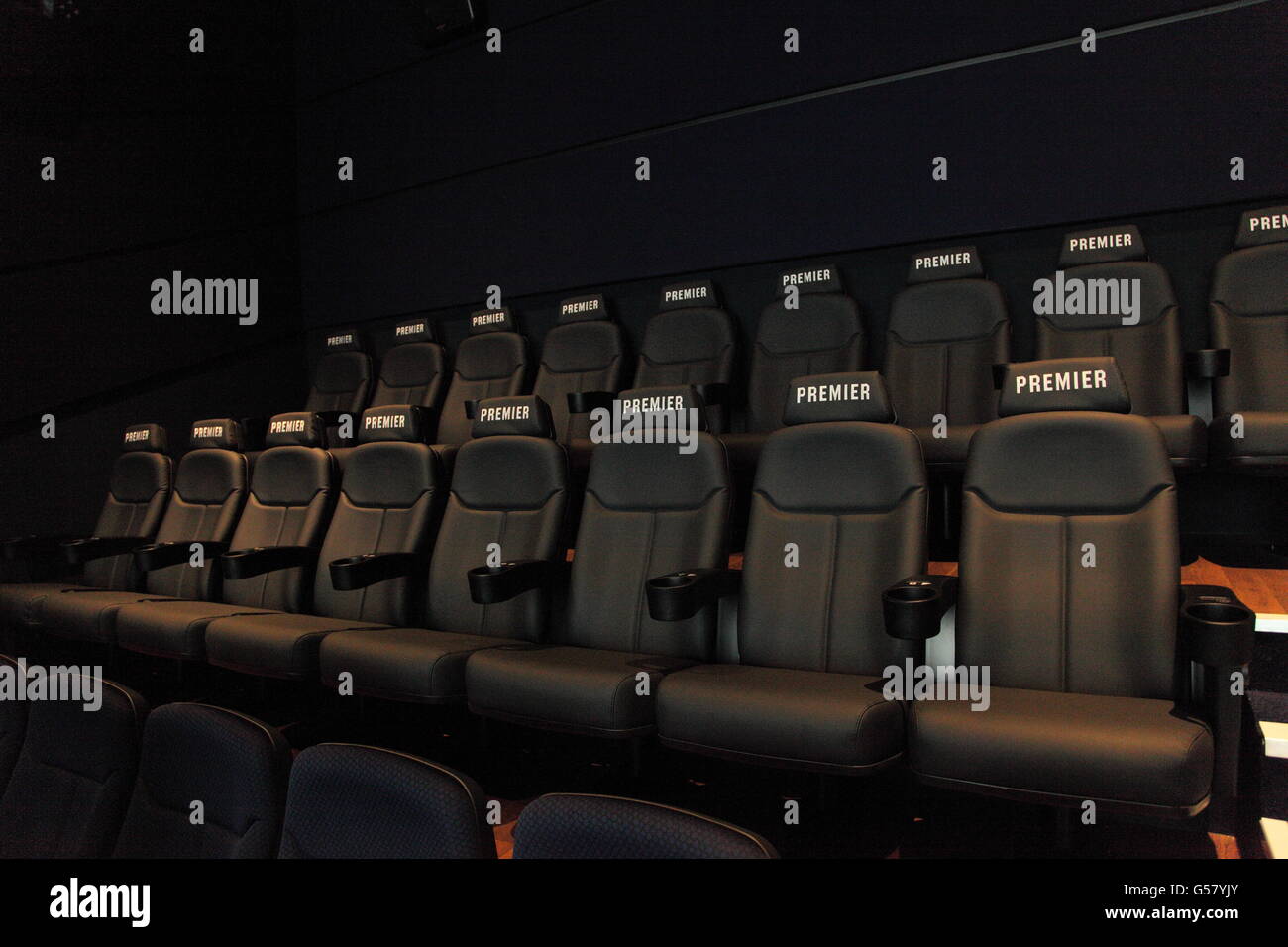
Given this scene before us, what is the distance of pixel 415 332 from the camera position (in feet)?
11.6

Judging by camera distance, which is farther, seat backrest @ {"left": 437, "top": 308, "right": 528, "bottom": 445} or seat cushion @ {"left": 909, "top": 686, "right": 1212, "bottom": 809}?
seat backrest @ {"left": 437, "top": 308, "right": 528, "bottom": 445}

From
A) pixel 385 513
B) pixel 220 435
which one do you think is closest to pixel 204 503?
pixel 220 435

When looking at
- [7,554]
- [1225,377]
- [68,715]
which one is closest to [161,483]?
[7,554]

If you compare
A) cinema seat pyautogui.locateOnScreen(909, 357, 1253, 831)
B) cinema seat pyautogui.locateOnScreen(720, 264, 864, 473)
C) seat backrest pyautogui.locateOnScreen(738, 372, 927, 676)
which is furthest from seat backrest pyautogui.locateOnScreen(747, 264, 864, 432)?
cinema seat pyautogui.locateOnScreen(909, 357, 1253, 831)

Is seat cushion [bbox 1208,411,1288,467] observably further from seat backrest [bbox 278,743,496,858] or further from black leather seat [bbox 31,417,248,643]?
black leather seat [bbox 31,417,248,643]

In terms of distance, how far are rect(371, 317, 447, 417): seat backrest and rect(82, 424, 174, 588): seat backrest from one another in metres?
0.79

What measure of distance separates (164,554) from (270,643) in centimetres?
69

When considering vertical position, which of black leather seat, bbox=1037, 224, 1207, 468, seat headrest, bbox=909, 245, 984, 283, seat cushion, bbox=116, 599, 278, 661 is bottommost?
seat cushion, bbox=116, 599, 278, 661

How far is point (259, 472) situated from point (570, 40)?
2.16 meters

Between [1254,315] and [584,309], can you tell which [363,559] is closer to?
[584,309]

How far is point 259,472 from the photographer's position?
2221mm

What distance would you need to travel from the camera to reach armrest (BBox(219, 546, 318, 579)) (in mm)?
1750

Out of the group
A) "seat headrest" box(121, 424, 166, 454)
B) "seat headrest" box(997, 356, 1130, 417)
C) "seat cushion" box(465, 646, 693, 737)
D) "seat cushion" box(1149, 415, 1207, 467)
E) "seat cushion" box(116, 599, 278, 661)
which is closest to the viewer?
"seat cushion" box(465, 646, 693, 737)
